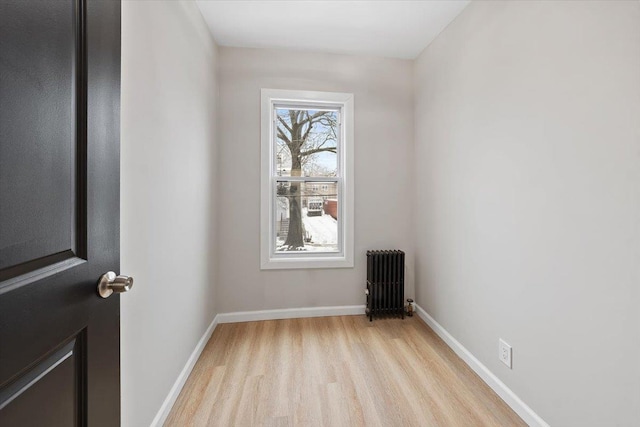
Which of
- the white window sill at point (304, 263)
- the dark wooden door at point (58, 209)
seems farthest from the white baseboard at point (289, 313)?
the dark wooden door at point (58, 209)

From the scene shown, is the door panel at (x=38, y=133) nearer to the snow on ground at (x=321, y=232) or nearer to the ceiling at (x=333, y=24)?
the ceiling at (x=333, y=24)

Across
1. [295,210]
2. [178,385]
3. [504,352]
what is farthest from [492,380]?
[295,210]

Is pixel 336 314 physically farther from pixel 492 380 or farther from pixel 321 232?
pixel 492 380

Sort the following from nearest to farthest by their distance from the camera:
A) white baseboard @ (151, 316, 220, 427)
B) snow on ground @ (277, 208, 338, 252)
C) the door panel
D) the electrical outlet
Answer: the door panel, white baseboard @ (151, 316, 220, 427), the electrical outlet, snow on ground @ (277, 208, 338, 252)

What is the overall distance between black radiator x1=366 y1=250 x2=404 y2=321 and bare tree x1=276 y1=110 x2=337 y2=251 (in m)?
0.75

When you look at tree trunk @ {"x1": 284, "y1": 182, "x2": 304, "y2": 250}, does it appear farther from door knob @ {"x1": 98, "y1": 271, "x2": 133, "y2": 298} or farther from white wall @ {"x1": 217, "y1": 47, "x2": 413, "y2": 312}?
door knob @ {"x1": 98, "y1": 271, "x2": 133, "y2": 298}

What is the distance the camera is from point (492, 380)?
1.87 m

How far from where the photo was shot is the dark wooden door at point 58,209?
21.0 inches

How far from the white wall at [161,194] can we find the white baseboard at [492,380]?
1944 mm

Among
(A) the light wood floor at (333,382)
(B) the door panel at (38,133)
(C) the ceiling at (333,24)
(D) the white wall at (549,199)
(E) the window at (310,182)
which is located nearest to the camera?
(B) the door panel at (38,133)

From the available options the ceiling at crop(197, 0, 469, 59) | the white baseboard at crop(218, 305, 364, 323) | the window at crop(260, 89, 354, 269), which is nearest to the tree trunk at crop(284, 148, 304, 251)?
the window at crop(260, 89, 354, 269)

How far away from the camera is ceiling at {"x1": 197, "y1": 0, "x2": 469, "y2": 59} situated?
2182 millimetres

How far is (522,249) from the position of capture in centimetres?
167

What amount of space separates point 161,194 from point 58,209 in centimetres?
95
